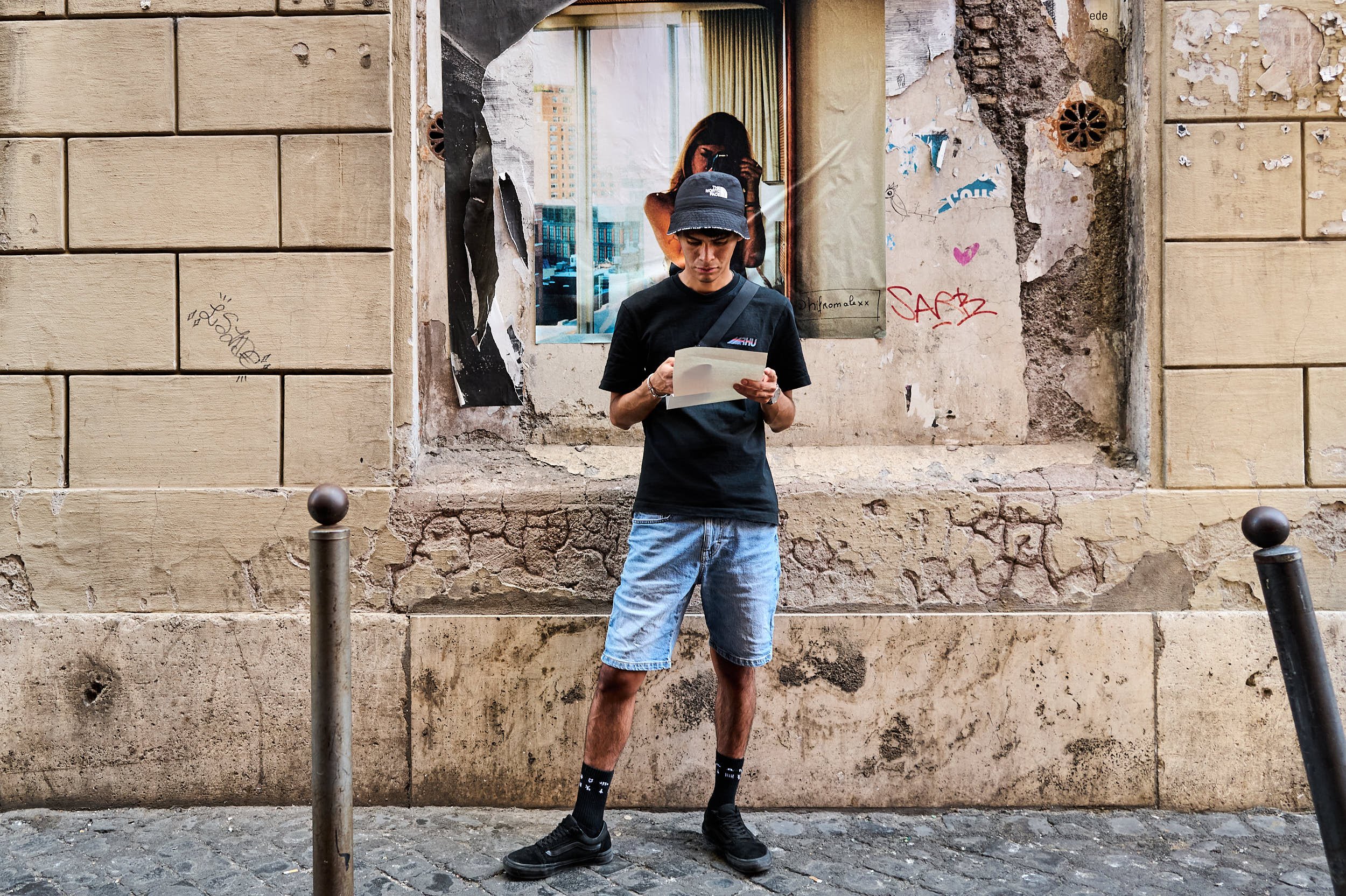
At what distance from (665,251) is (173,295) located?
6.14ft

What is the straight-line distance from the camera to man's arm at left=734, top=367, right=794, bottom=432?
8.64 feet

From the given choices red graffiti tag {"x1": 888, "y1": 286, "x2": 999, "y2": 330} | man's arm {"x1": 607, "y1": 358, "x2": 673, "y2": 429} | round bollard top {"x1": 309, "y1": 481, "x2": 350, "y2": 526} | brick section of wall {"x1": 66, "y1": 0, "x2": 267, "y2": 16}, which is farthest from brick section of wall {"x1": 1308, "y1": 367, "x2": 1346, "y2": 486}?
brick section of wall {"x1": 66, "y1": 0, "x2": 267, "y2": 16}

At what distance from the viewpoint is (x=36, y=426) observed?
3455mm

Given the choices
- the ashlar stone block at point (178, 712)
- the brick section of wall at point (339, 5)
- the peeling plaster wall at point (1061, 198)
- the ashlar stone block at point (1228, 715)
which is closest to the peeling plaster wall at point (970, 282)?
the peeling plaster wall at point (1061, 198)

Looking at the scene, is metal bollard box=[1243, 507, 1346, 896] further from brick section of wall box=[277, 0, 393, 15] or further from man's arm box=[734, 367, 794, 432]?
brick section of wall box=[277, 0, 393, 15]

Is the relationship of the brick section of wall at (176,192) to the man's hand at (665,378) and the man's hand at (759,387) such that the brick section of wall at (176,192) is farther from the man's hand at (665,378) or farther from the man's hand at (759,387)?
the man's hand at (759,387)

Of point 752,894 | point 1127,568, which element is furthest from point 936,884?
point 1127,568

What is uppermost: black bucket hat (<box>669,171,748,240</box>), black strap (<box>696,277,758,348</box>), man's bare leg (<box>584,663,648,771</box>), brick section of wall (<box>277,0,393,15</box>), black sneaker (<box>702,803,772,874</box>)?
brick section of wall (<box>277,0,393,15</box>)

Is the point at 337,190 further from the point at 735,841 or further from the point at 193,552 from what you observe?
the point at 735,841

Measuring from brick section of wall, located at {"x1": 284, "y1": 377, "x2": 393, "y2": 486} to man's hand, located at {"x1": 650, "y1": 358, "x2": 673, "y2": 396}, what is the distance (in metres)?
1.25

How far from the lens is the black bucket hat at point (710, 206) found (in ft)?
8.77

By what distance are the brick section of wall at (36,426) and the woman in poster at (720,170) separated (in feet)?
7.71

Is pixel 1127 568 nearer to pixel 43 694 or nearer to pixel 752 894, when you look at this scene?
pixel 752 894

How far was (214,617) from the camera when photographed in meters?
3.38
